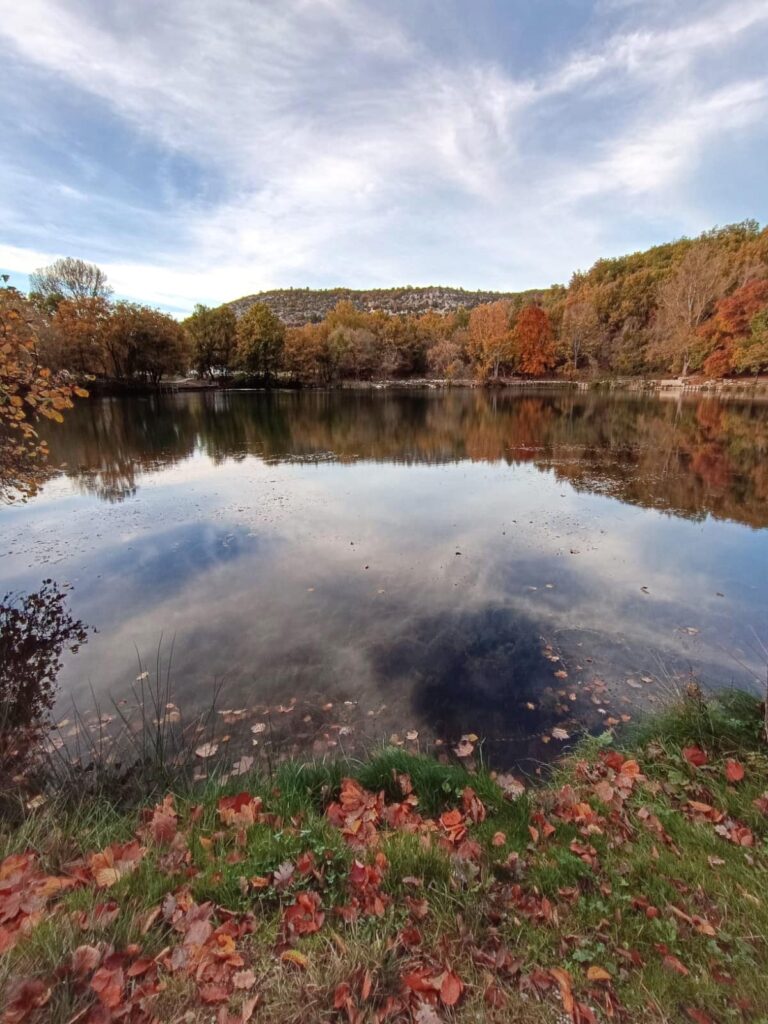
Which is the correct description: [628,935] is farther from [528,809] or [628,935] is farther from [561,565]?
[561,565]

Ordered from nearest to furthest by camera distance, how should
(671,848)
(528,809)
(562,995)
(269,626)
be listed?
(562,995) < (671,848) < (528,809) < (269,626)

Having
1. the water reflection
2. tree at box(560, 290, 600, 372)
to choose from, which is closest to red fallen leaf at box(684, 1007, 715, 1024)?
the water reflection

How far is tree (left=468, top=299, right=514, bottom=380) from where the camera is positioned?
70.1 m

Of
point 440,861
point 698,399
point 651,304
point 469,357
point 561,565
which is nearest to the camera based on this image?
point 440,861

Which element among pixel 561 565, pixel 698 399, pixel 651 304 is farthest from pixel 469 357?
pixel 561 565

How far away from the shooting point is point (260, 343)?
2606 inches

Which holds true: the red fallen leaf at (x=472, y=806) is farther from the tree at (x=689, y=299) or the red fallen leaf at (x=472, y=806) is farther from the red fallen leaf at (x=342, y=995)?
the tree at (x=689, y=299)

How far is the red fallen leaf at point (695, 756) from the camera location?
362cm

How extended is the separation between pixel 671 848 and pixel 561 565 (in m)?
6.21

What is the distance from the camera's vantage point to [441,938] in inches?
85.7

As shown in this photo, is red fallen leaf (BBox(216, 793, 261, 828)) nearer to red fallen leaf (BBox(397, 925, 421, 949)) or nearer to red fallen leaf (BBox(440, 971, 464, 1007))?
red fallen leaf (BBox(397, 925, 421, 949))

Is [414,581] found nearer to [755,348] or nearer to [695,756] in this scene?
[695,756]

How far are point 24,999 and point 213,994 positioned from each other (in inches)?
26.7

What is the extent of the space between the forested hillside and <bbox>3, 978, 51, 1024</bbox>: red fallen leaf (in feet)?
157
